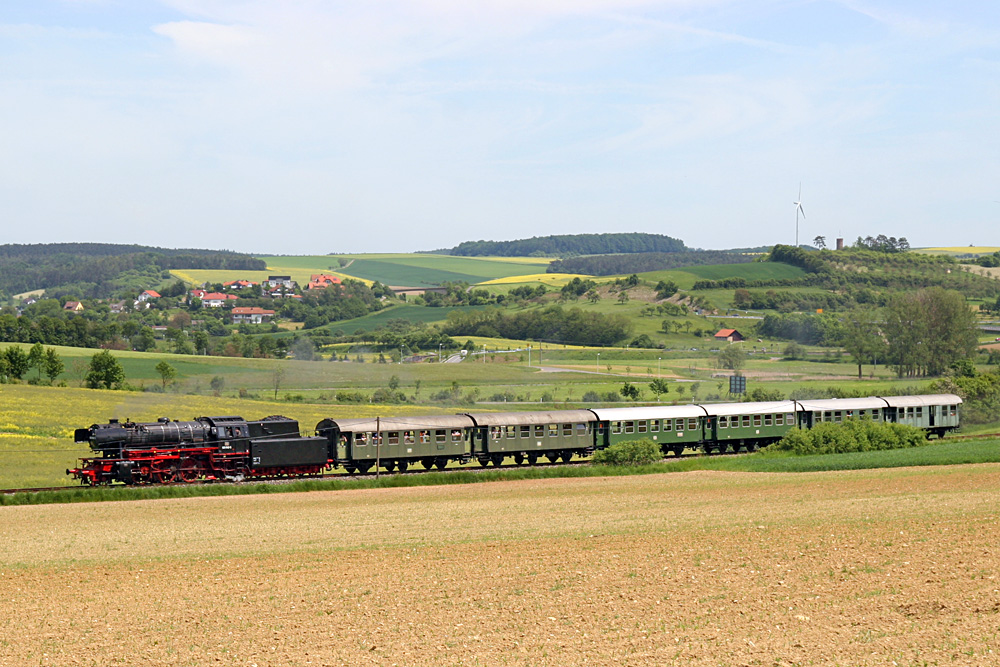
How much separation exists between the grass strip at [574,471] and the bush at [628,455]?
4.00 ft

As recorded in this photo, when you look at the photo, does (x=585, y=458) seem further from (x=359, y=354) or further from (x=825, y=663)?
(x=359, y=354)

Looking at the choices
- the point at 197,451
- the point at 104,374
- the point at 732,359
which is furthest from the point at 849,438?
the point at 104,374

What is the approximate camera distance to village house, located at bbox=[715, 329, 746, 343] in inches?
6670

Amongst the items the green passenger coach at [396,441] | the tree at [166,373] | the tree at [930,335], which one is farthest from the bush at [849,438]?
the tree at [930,335]

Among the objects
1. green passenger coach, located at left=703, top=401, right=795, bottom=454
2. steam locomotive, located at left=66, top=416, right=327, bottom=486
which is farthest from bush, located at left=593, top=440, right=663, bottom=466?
steam locomotive, located at left=66, top=416, right=327, bottom=486

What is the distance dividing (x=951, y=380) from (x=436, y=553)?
271 ft

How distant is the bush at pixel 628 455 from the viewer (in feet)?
185

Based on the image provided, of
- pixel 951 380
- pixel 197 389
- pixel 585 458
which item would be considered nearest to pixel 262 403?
pixel 197 389

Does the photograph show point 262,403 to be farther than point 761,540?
Yes

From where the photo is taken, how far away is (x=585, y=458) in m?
62.2

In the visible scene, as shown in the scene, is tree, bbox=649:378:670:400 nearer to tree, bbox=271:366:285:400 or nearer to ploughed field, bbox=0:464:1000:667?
tree, bbox=271:366:285:400

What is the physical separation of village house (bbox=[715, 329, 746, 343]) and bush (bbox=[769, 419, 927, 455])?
103820 mm

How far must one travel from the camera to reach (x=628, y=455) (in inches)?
2227

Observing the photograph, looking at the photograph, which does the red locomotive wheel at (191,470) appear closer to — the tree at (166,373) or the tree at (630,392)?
the tree at (630,392)
